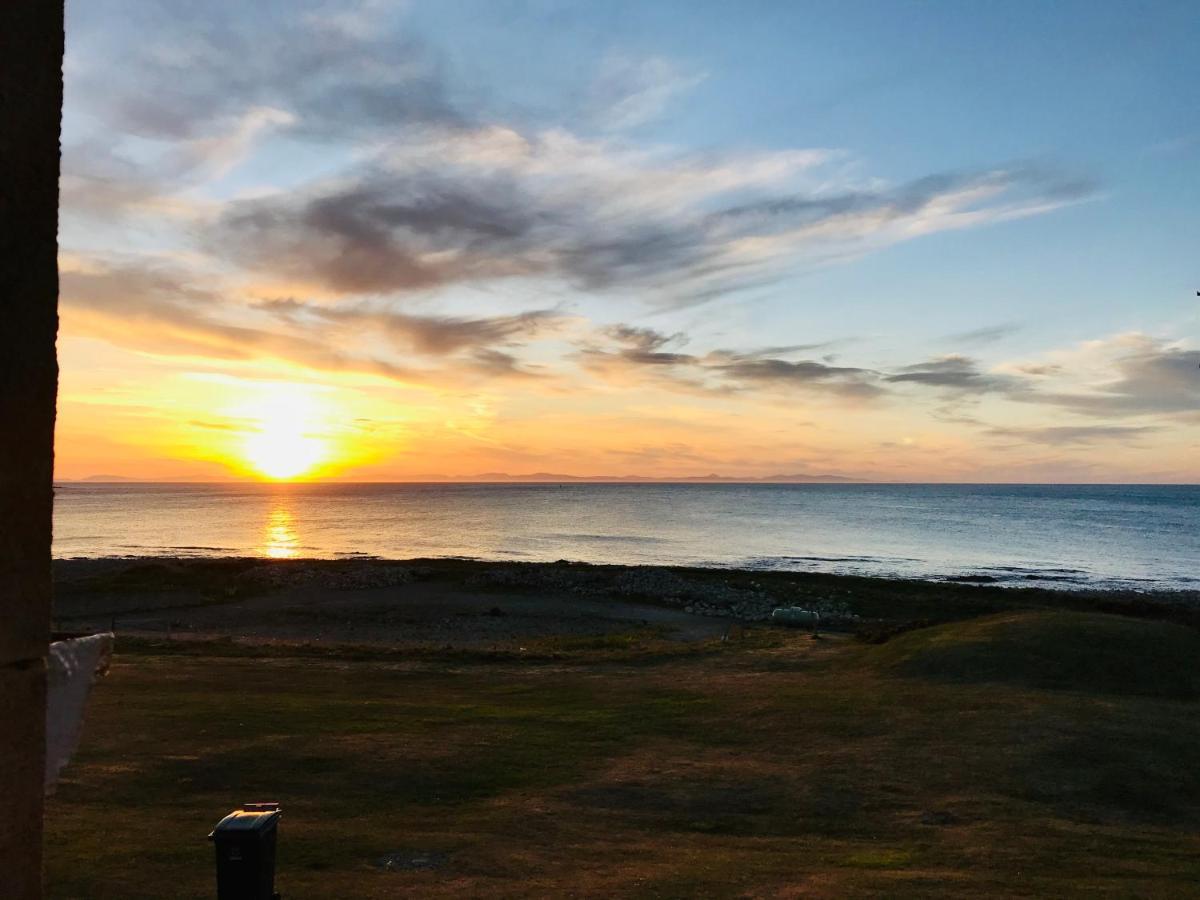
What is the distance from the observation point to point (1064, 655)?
2473cm

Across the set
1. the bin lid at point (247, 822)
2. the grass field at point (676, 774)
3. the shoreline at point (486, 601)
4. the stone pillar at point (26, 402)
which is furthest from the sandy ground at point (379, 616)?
the stone pillar at point (26, 402)

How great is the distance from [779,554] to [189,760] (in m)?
85.0

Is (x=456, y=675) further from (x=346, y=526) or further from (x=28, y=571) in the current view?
(x=346, y=526)

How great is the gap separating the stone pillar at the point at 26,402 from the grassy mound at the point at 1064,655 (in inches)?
917

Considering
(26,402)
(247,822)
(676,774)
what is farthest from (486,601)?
(26,402)

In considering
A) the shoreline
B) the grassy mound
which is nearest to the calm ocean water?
the shoreline

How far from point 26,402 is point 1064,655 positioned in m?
26.1

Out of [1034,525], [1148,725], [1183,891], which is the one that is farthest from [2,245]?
[1034,525]

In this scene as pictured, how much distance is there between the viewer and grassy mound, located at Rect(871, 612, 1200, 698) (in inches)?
919

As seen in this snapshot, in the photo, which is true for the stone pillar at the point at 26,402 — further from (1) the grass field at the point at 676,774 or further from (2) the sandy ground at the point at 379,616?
(2) the sandy ground at the point at 379,616

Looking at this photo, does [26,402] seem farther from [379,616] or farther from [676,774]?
[379,616]

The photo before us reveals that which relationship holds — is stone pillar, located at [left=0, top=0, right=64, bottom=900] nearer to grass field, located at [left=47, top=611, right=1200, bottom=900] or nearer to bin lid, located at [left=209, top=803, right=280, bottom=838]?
bin lid, located at [left=209, top=803, right=280, bottom=838]

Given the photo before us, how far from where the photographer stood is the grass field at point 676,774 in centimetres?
1142

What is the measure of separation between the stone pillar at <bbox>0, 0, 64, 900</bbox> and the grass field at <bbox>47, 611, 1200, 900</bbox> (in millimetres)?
6073
